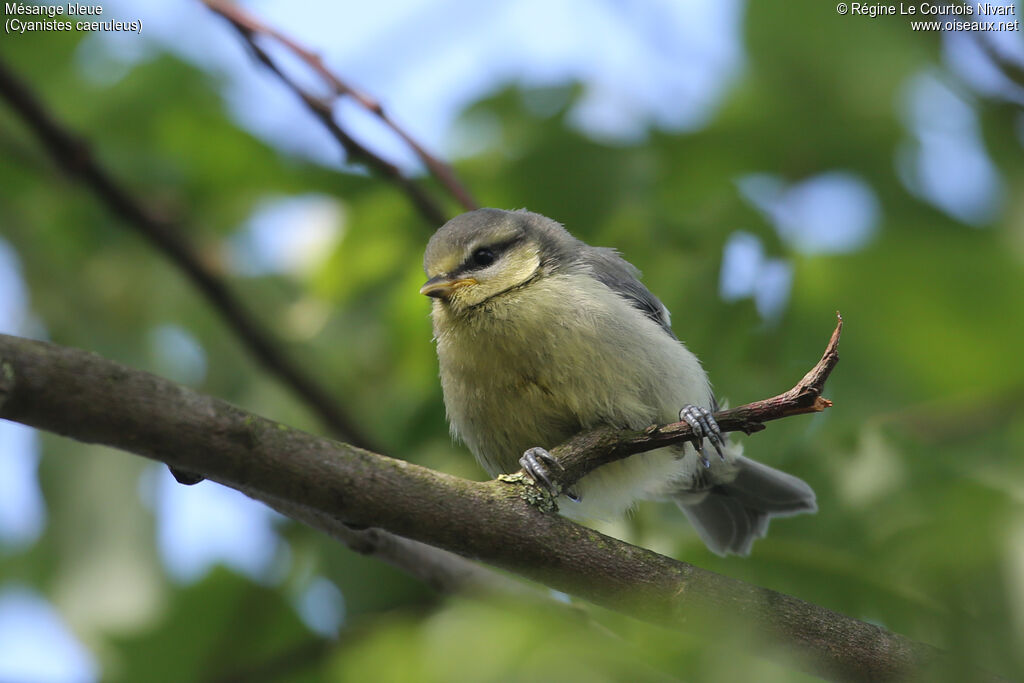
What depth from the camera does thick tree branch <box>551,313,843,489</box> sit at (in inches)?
85.5

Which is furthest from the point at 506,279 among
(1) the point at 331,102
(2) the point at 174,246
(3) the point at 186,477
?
(3) the point at 186,477

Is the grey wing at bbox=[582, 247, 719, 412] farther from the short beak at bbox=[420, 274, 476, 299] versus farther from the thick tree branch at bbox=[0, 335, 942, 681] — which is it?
the thick tree branch at bbox=[0, 335, 942, 681]

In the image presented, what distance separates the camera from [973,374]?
13.1 ft

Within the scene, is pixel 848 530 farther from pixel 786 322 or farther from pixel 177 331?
pixel 177 331

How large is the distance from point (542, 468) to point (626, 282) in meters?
1.23

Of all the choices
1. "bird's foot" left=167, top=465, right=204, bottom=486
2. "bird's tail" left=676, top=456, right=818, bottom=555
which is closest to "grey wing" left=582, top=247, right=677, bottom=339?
"bird's tail" left=676, top=456, right=818, bottom=555

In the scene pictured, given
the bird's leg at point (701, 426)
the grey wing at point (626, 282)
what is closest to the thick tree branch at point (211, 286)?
the grey wing at point (626, 282)

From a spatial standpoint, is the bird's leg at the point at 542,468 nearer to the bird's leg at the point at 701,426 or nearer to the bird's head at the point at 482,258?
the bird's leg at the point at 701,426

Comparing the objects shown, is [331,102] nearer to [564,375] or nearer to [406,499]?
[564,375]

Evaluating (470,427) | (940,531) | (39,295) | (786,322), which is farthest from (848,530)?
(39,295)

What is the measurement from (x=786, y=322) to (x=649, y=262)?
564mm

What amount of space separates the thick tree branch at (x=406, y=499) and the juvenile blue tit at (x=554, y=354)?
2.30ft

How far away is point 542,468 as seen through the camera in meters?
2.68

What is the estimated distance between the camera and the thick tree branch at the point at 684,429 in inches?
85.5
